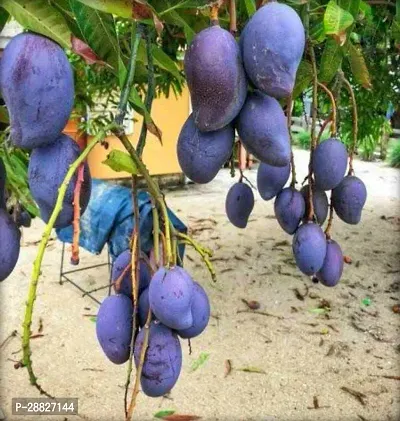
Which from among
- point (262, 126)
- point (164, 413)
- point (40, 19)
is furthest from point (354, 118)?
point (164, 413)

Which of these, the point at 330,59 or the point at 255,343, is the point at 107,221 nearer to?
the point at 255,343

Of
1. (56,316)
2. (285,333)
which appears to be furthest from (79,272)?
(285,333)

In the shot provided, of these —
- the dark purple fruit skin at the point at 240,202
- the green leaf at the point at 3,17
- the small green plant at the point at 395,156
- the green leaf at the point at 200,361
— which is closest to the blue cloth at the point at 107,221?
the green leaf at the point at 200,361

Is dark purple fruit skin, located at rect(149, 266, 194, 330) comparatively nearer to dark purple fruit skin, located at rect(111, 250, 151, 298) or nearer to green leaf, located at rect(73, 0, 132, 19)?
dark purple fruit skin, located at rect(111, 250, 151, 298)

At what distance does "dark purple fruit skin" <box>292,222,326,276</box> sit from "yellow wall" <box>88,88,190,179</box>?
3.97 meters

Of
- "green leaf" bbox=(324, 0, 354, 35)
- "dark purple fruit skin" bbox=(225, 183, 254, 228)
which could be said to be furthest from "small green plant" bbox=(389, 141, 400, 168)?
"green leaf" bbox=(324, 0, 354, 35)

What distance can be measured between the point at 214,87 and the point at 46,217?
15 centimetres

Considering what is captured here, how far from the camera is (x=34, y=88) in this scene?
1.21ft

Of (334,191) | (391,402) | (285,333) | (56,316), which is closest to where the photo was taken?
(334,191)

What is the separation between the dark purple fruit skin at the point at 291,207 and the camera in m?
0.73

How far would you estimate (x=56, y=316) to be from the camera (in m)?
2.69

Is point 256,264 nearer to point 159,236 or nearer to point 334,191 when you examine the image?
point 334,191

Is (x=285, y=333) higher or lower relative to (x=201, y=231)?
higher

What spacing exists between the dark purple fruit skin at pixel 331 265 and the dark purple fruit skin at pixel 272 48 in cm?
40
